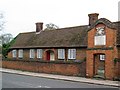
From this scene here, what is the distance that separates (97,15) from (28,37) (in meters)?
17.0

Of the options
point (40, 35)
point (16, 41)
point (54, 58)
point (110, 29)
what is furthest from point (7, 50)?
point (110, 29)

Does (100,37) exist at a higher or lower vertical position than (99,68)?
higher

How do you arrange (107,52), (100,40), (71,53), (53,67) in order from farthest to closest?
1. (71,53)
2. (53,67)
3. (100,40)
4. (107,52)

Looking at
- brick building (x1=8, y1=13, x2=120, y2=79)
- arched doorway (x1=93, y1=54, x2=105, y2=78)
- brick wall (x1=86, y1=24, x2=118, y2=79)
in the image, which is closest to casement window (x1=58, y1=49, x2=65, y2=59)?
brick building (x1=8, y1=13, x2=120, y2=79)

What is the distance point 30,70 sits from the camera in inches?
1505

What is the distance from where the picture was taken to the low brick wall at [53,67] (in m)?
30.1

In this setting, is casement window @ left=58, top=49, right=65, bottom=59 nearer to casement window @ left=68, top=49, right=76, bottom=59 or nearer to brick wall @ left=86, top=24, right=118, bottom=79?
casement window @ left=68, top=49, right=76, bottom=59

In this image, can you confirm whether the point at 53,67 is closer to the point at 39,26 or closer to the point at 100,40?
the point at 100,40

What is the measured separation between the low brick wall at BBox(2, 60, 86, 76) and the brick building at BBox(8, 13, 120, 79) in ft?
4.30

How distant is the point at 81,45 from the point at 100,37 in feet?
21.8

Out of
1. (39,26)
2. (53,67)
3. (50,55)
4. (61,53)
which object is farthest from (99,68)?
(39,26)

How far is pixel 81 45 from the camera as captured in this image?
34.5 meters

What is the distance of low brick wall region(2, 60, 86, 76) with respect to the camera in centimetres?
3014

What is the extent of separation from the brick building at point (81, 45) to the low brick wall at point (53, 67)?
1.31m
